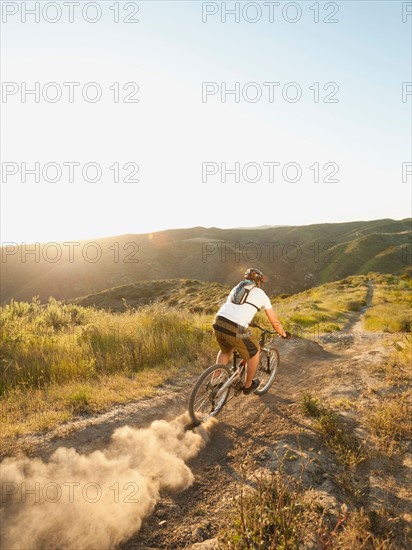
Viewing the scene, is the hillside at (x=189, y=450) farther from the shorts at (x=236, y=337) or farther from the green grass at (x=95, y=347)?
the shorts at (x=236, y=337)

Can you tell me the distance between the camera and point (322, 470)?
4.68 meters

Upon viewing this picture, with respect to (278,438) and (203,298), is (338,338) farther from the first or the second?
(203,298)

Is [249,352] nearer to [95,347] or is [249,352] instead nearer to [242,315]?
[242,315]

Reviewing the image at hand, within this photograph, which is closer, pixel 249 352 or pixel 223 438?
pixel 223 438

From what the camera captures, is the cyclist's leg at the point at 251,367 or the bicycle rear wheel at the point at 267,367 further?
the bicycle rear wheel at the point at 267,367

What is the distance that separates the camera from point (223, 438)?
580 centimetres

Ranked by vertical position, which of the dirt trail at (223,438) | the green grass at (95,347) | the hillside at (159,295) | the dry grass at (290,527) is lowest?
the hillside at (159,295)

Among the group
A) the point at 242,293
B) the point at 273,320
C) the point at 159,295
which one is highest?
the point at 242,293

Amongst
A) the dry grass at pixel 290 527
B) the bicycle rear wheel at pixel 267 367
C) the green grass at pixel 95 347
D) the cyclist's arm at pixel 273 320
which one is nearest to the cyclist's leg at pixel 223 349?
the cyclist's arm at pixel 273 320

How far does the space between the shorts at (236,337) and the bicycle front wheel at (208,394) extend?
42 cm

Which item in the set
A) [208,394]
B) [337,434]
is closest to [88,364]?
[208,394]

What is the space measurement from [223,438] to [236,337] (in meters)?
1.62

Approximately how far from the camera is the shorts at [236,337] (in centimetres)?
609

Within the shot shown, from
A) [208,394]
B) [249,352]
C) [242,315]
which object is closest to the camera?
[242,315]
